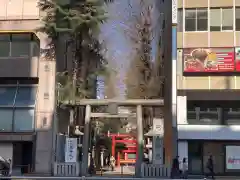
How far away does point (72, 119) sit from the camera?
1389 inches

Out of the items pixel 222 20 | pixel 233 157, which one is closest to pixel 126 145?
pixel 233 157

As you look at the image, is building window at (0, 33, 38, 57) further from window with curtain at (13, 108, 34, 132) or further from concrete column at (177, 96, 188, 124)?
concrete column at (177, 96, 188, 124)

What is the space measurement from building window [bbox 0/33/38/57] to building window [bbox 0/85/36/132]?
2.66 metres

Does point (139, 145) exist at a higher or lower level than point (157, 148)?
higher

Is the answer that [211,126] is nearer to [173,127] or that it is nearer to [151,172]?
[173,127]

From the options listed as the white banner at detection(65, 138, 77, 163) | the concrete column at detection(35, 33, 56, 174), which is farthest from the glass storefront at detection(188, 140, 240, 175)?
the concrete column at detection(35, 33, 56, 174)

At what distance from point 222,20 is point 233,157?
1042cm

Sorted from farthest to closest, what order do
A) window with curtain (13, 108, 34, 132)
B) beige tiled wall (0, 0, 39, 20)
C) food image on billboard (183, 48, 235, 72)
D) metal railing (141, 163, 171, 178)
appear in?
food image on billboard (183, 48, 235, 72), beige tiled wall (0, 0, 39, 20), window with curtain (13, 108, 34, 132), metal railing (141, 163, 171, 178)

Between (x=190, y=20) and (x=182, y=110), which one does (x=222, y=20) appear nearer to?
(x=190, y=20)

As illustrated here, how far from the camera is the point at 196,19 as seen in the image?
1467 inches

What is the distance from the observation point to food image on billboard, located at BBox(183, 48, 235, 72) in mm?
35719

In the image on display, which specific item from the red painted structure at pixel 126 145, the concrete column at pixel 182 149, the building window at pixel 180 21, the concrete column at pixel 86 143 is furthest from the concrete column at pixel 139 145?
the red painted structure at pixel 126 145

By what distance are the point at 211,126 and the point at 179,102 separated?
2.96 m

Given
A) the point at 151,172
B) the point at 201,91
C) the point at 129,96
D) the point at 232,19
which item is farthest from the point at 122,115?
the point at 129,96
